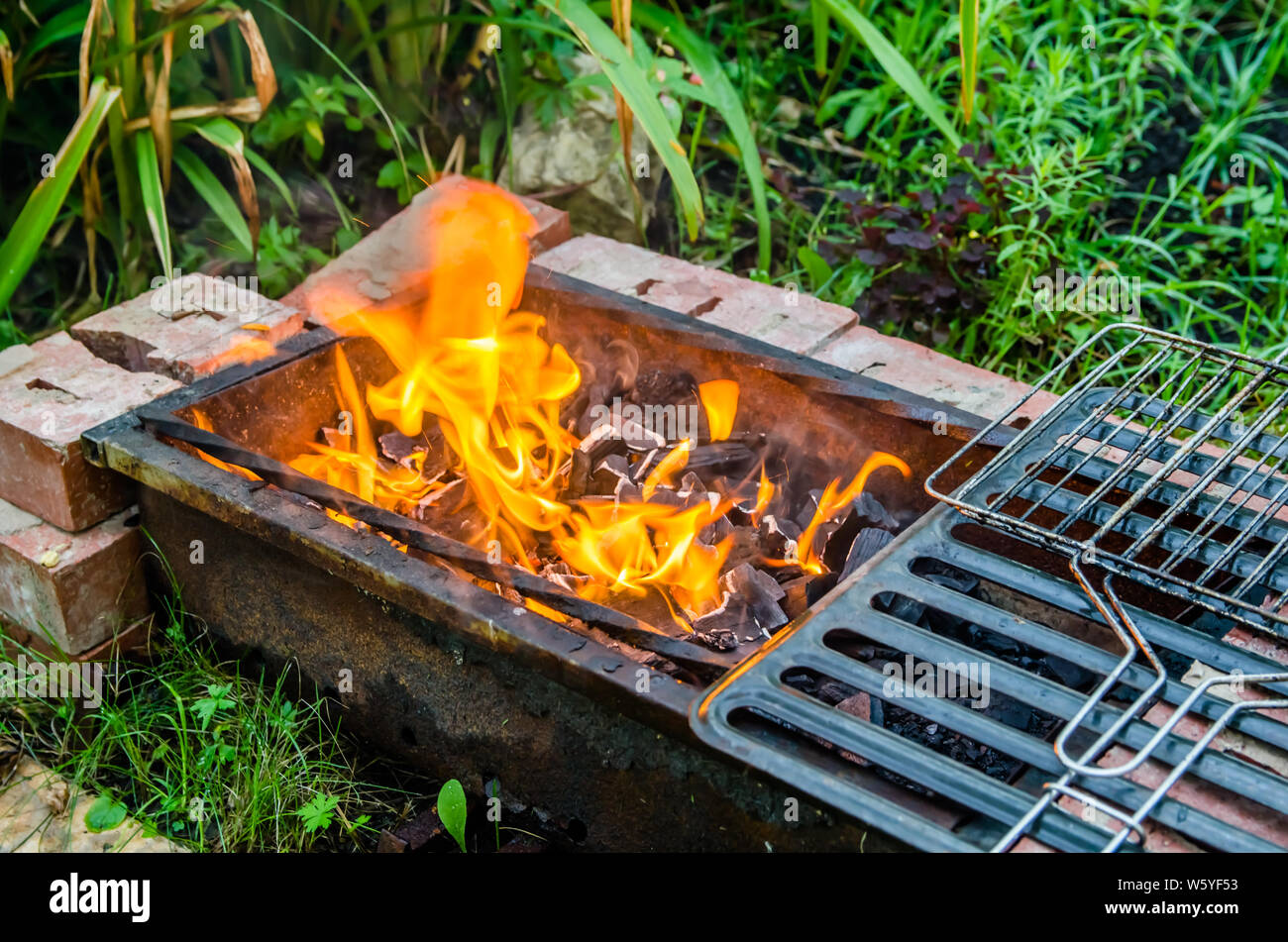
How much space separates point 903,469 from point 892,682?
0.86 metres

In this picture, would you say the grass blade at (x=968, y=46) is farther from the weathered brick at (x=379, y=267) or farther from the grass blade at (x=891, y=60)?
the weathered brick at (x=379, y=267)

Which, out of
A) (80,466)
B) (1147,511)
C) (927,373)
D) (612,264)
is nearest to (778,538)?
(927,373)

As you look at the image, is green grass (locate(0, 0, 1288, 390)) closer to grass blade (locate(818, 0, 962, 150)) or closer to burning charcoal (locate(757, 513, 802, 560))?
grass blade (locate(818, 0, 962, 150))

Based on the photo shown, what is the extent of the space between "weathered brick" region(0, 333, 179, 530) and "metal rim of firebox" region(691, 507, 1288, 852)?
139cm

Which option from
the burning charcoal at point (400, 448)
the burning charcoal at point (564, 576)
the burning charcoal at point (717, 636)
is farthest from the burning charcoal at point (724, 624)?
the burning charcoal at point (400, 448)

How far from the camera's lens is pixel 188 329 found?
287 cm

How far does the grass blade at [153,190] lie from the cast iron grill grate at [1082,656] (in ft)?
5.80

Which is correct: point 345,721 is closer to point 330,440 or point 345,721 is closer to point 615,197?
point 330,440

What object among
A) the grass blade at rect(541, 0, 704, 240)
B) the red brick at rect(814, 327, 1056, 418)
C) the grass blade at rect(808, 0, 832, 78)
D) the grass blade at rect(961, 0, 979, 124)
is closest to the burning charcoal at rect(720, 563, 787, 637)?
the red brick at rect(814, 327, 1056, 418)

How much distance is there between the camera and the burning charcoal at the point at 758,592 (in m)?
2.38

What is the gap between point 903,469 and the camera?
265cm

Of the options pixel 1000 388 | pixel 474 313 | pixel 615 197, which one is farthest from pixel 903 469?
pixel 615 197

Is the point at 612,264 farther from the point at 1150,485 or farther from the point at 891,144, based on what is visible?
the point at 1150,485
